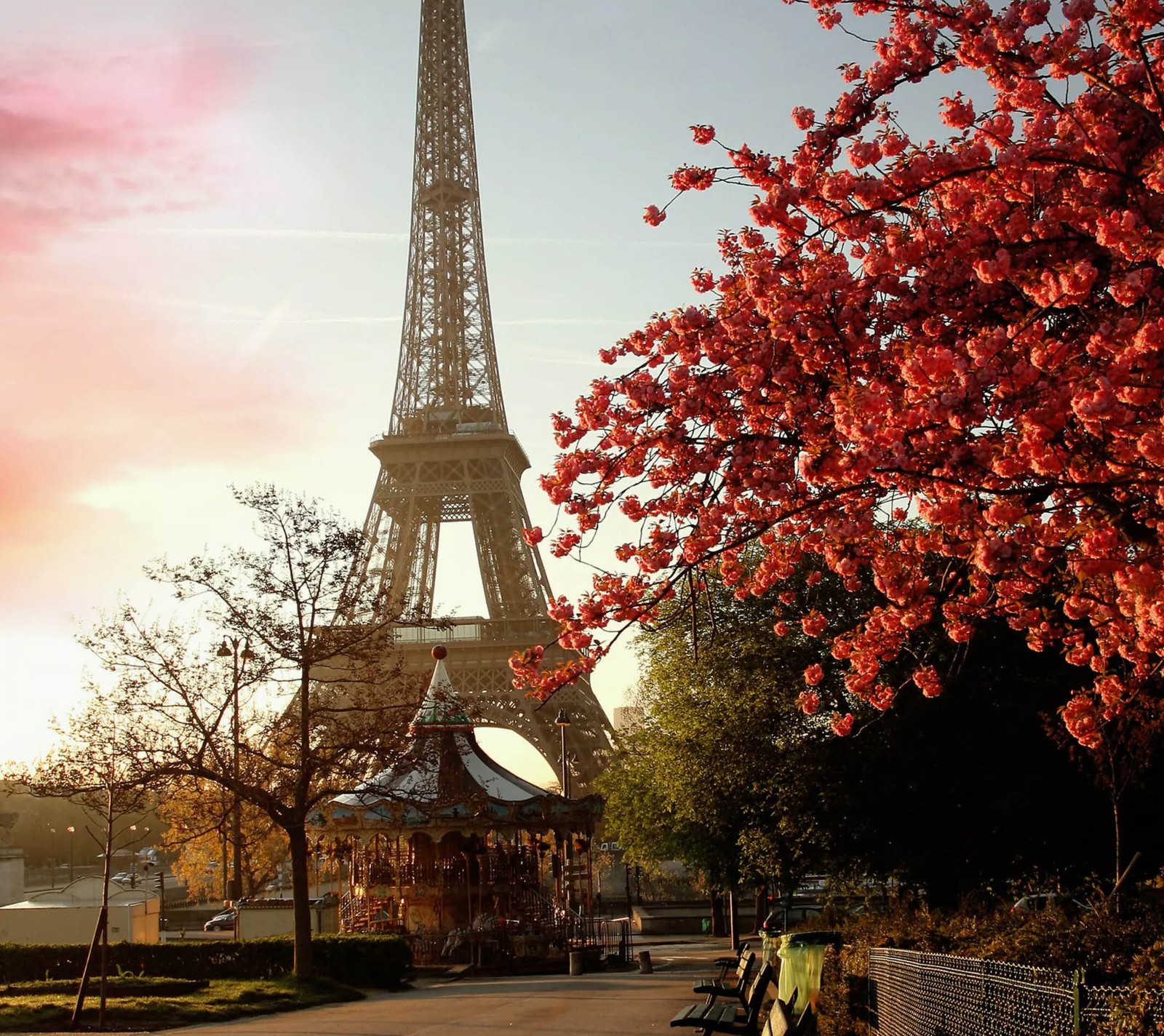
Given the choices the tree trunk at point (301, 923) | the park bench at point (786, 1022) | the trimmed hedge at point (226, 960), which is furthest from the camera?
the trimmed hedge at point (226, 960)

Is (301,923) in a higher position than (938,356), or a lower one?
lower

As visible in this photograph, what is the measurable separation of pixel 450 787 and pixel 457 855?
9.68ft

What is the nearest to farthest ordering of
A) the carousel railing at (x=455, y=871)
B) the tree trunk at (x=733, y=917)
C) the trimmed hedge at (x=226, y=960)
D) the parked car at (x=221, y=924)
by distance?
the trimmed hedge at (x=226, y=960), the carousel railing at (x=455, y=871), the tree trunk at (x=733, y=917), the parked car at (x=221, y=924)

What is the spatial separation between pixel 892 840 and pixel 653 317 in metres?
20.1

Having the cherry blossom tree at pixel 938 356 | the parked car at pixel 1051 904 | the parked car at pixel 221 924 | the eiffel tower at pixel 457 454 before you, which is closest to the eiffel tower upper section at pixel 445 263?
the eiffel tower at pixel 457 454

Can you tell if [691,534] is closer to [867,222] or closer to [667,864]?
[867,222]

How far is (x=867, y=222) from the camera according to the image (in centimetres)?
979

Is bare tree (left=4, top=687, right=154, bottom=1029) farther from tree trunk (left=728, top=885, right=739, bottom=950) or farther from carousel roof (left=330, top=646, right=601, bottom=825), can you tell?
tree trunk (left=728, top=885, right=739, bottom=950)

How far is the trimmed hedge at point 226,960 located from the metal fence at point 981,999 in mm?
14809

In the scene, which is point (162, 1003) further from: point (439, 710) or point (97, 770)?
point (439, 710)

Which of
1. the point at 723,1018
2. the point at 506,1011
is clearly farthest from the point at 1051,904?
the point at 506,1011

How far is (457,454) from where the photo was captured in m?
64.0

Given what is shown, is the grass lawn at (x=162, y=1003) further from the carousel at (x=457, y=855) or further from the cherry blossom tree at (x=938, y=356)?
the cherry blossom tree at (x=938, y=356)

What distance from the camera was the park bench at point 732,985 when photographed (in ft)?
50.6
